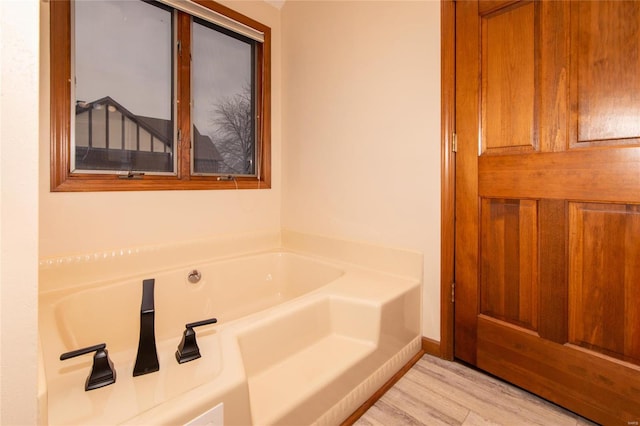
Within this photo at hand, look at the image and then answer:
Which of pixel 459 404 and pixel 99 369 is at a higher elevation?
pixel 99 369

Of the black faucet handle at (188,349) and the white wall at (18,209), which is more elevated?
the white wall at (18,209)

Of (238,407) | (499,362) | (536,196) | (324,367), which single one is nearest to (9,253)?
(238,407)

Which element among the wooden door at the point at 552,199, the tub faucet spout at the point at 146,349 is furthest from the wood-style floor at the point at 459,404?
the tub faucet spout at the point at 146,349

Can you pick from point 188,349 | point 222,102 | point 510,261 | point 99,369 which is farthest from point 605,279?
point 222,102

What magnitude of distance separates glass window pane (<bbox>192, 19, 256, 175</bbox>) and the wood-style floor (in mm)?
1804

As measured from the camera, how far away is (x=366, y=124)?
6.23ft

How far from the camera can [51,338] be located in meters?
1.06

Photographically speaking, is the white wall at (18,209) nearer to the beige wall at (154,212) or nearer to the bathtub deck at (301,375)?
the bathtub deck at (301,375)

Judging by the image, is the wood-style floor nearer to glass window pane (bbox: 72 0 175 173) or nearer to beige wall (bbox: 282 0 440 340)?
beige wall (bbox: 282 0 440 340)

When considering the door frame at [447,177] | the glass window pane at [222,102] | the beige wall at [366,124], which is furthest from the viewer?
the glass window pane at [222,102]

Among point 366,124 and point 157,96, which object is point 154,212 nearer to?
point 157,96

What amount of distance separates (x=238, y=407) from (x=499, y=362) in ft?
4.05

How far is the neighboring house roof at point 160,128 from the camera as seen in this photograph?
1685 mm

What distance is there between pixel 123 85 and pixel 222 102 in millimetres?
638
